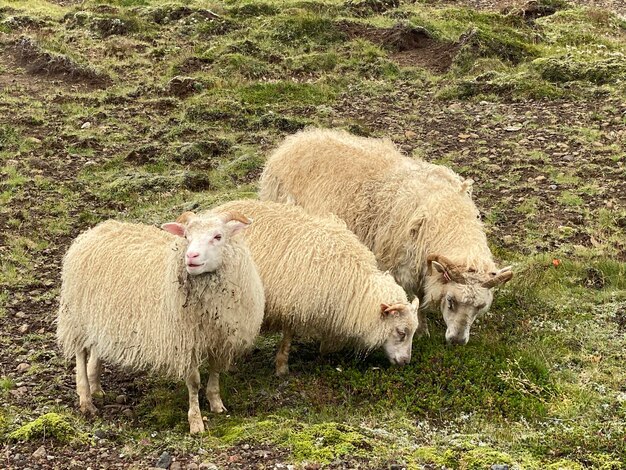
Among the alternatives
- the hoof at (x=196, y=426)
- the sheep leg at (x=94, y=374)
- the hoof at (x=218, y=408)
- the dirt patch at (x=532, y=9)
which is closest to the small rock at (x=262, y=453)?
the hoof at (x=196, y=426)

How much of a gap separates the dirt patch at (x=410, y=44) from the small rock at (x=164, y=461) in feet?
45.2

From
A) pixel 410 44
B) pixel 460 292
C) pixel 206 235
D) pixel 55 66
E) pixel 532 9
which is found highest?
pixel 532 9

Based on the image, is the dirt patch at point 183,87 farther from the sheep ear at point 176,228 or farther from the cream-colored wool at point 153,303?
the sheep ear at point 176,228

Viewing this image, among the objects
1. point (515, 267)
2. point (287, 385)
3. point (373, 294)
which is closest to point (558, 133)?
point (515, 267)

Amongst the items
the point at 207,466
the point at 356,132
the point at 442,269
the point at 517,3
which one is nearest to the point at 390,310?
the point at 442,269

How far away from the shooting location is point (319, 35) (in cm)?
1948

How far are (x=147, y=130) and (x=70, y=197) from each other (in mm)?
3044

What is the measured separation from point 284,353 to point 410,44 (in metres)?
13.6

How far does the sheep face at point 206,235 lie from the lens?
20.0ft

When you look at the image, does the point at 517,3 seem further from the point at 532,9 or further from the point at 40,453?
the point at 40,453

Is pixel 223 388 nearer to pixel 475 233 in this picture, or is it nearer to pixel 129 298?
pixel 129 298

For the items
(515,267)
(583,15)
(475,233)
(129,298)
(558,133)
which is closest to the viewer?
(129,298)

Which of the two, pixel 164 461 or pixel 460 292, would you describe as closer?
pixel 164 461

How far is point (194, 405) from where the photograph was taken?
6.55 m
